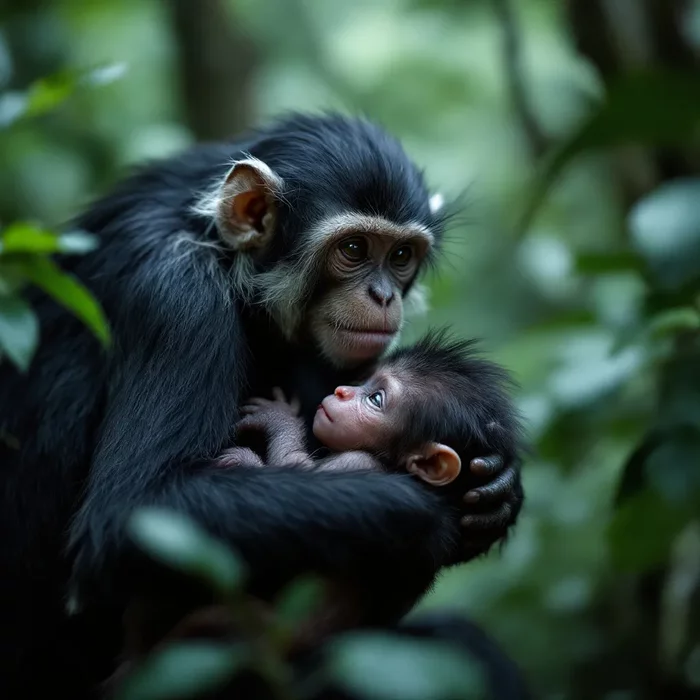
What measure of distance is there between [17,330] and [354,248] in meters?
1.91

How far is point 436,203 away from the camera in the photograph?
604 centimetres

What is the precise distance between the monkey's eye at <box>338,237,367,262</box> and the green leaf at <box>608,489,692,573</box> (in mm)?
2091

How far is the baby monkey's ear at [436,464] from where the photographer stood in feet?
16.0

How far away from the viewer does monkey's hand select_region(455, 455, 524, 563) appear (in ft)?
16.4

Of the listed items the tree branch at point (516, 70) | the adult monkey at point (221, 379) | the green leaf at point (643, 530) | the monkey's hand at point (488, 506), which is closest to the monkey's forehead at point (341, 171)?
the adult monkey at point (221, 379)

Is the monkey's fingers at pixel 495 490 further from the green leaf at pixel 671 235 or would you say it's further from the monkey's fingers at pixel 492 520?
the green leaf at pixel 671 235

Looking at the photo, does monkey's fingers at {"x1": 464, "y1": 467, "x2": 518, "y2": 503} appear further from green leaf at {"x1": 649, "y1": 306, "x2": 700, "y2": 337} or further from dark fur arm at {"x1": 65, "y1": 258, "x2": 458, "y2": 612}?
green leaf at {"x1": 649, "y1": 306, "x2": 700, "y2": 337}

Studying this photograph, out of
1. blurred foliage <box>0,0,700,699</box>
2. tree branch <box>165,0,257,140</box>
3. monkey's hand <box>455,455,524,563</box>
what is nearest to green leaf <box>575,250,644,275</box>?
blurred foliage <box>0,0,700,699</box>

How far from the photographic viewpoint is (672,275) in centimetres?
492

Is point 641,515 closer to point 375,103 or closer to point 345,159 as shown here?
point 345,159

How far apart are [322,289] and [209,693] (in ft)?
6.73

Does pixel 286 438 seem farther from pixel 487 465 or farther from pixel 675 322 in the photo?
pixel 675 322

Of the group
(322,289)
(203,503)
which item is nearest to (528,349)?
(322,289)

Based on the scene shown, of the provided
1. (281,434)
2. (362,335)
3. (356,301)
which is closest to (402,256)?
(356,301)
